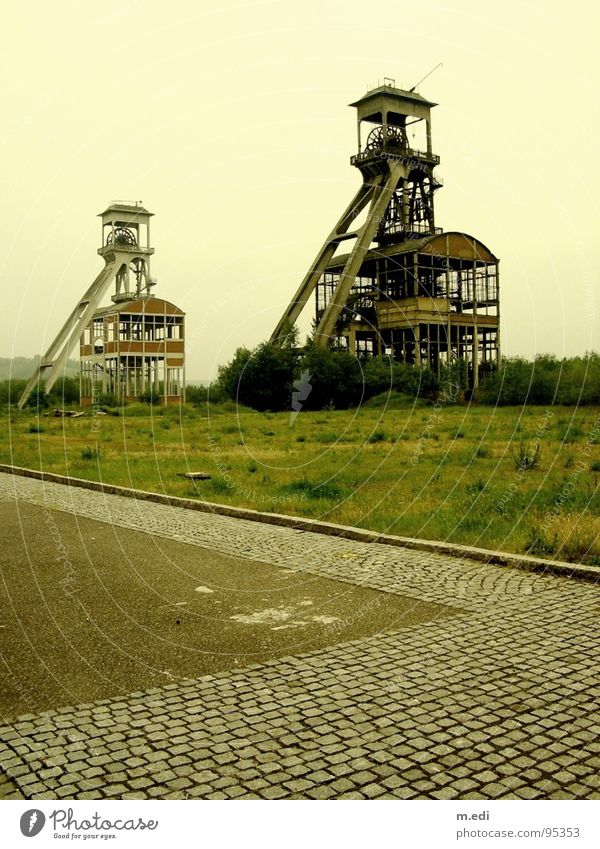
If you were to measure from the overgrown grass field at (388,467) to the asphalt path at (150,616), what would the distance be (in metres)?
2.90

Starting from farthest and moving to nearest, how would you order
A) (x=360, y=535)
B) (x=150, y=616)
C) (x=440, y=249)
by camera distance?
(x=440, y=249) < (x=360, y=535) < (x=150, y=616)

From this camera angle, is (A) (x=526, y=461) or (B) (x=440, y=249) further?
(B) (x=440, y=249)

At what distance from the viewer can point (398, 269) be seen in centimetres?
5188

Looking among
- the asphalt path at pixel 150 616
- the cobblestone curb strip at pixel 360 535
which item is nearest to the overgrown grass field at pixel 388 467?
the cobblestone curb strip at pixel 360 535

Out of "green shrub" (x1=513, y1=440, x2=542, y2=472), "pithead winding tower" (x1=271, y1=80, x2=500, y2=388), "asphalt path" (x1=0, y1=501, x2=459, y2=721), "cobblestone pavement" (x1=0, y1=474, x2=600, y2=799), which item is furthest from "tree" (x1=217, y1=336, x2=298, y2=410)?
"cobblestone pavement" (x1=0, y1=474, x2=600, y2=799)

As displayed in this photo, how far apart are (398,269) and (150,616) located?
4687 centimetres

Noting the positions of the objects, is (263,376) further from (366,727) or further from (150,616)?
(366,727)

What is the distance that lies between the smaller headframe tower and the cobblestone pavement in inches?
1757

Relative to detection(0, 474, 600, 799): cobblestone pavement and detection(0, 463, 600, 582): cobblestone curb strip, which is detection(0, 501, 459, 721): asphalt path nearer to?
detection(0, 474, 600, 799): cobblestone pavement

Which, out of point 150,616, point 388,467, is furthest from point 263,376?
point 150,616

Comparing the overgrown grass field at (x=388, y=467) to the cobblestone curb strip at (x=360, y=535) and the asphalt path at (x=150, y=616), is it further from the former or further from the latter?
the asphalt path at (x=150, y=616)

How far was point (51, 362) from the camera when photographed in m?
62.2

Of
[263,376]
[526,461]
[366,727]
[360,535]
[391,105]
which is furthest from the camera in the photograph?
[391,105]
